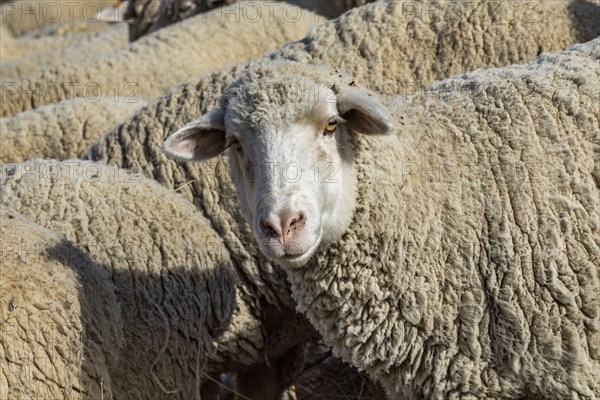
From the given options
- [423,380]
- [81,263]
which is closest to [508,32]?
[423,380]

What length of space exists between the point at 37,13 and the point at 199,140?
1199 centimetres

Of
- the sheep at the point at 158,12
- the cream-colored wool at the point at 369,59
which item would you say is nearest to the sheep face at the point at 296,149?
the cream-colored wool at the point at 369,59

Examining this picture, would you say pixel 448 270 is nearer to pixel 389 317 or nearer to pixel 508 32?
pixel 389 317

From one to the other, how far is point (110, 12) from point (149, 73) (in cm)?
187

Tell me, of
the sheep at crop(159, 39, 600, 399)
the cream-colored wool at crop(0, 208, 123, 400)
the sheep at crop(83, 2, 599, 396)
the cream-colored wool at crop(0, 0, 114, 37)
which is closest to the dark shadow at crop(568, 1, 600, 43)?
the sheep at crop(83, 2, 599, 396)

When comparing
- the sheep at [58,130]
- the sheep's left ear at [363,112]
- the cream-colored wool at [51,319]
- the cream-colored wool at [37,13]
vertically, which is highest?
the cream-colored wool at [37,13]

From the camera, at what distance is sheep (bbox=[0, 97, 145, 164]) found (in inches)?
225

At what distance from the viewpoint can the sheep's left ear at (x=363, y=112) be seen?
138 inches

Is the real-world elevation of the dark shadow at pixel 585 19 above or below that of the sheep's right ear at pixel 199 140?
above

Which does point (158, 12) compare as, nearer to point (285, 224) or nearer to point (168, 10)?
point (168, 10)

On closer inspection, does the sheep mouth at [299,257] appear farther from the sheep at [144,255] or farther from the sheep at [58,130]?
the sheep at [58,130]

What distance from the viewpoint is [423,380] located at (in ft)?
12.1

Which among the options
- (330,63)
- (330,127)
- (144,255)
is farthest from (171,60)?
(330,127)

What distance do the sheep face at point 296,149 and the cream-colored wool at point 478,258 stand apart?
11cm
